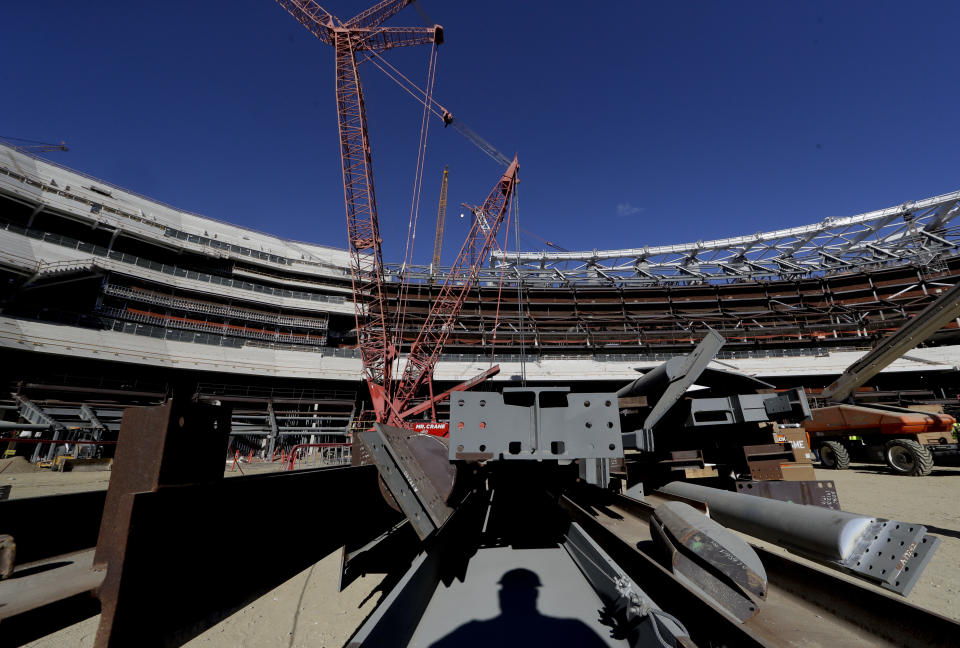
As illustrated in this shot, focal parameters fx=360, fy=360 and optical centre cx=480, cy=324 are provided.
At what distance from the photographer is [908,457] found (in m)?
12.8

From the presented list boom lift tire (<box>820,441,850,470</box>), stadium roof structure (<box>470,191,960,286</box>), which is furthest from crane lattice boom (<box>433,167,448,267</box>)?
boom lift tire (<box>820,441,850,470</box>)

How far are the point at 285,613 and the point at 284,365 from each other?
98.6 ft

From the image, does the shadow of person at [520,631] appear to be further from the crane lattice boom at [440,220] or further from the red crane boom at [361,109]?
the crane lattice boom at [440,220]

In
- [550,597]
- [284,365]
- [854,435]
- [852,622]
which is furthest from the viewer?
[284,365]

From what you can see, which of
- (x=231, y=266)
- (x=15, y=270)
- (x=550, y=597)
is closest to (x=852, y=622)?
(x=550, y=597)

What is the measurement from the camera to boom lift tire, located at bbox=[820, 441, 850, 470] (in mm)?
15172

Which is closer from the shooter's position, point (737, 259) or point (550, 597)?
point (550, 597)

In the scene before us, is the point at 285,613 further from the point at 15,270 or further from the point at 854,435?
the point at 15,270

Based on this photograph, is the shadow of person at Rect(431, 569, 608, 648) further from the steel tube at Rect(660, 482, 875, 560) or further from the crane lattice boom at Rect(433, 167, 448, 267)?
the crane lattice boom at Rect(433, 167, 448, 267)

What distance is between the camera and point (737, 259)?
4606 centimetres

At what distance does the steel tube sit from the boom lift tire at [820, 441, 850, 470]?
53.7 ft

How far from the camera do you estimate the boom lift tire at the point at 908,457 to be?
40.4ft

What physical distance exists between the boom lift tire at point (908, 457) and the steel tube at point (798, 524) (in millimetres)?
14397

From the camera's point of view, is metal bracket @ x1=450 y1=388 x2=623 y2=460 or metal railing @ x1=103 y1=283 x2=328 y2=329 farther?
metal railing @ x1=103 y1=283 x2=328 y2=329
